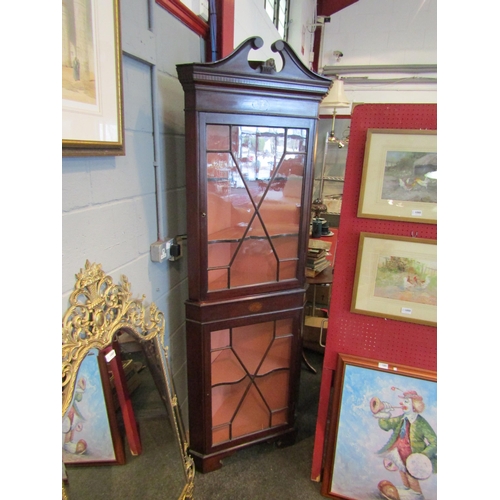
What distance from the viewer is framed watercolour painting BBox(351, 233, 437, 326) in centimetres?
126

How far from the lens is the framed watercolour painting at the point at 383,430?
4.46 feet

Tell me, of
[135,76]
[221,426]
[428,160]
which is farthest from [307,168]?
[221,426]

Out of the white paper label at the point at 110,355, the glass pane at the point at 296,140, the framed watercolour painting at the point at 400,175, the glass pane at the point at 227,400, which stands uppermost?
the glass pane at the point at 296,140

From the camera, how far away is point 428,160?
1.18 meters

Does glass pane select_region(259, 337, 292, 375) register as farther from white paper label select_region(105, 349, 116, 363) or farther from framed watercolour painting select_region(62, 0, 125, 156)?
framed watercolour painting select_region(62, 0, 125, 156)

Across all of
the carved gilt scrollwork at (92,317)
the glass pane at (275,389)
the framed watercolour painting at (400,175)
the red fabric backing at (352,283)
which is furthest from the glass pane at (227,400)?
the framed watercolour painting at (400,175)

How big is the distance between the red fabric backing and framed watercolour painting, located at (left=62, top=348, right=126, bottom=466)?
91 centimetres

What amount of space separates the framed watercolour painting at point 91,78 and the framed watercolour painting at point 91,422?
58 cm

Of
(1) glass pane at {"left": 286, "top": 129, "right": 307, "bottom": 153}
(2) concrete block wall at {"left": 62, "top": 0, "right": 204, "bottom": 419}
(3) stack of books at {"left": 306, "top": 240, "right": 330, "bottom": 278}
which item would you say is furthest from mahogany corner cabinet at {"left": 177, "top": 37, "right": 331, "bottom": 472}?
(3) stack of books at {"left": 306, "top": 240, "right": 330, "bottom": 278}

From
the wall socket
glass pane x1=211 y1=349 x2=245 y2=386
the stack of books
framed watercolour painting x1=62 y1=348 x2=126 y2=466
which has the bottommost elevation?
glass pane x1=211 y1=349 x2=245 y2=386

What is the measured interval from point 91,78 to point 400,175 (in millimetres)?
1040

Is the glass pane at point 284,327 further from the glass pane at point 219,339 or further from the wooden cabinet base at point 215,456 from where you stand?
the wooden cabinet base at point 215,456
